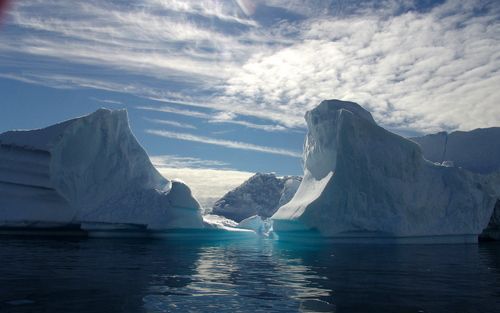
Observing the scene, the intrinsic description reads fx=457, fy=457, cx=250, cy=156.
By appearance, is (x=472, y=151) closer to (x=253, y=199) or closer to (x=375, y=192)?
(x=375, y=192)

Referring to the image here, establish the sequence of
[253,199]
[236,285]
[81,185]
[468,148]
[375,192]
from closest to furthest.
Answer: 1. [236,285]
2. [375,192]
3. [81,185]
4. [468,148]
5. [253,199]

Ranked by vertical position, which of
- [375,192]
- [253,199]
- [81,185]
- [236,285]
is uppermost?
[253,199]

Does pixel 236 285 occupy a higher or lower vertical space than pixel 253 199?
lower

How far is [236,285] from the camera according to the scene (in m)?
8.91

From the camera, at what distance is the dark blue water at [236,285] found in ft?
22.3

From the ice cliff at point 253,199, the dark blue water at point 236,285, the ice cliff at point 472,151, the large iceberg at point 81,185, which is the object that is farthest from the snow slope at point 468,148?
the ice cliff at point 253,199

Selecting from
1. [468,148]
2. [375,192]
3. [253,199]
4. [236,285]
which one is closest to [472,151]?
[468,148]

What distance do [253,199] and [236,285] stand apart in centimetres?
5841

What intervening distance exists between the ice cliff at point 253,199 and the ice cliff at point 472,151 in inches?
1254

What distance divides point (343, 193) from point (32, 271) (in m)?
15.2

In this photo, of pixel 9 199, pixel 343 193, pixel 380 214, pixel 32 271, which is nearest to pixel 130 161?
pixel 9 199

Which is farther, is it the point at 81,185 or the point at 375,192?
the point at 81,185

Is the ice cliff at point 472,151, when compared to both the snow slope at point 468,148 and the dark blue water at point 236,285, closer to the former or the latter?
the snow slope at point 468,148

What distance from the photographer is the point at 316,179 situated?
2464cm
